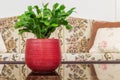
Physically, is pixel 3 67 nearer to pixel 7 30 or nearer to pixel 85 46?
pixel 7 30

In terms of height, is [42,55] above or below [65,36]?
above

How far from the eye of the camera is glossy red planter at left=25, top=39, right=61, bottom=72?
1.51m

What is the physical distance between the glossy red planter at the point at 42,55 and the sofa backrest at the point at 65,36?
1.88 meters

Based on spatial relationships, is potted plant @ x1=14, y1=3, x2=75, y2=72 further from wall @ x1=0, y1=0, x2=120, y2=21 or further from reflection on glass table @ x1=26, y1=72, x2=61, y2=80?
wall @ x1=0, y1=0, x2=120, y2=21

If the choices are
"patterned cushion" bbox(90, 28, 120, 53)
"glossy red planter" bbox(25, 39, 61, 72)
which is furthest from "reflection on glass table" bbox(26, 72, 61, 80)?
"patterned cushion" bbox(90, 28, 120, 53)

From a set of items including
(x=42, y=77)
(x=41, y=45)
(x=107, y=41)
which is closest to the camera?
(x=42, y=77)

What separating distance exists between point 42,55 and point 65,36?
1.98 m

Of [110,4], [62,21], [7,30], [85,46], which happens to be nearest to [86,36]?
[85,46]

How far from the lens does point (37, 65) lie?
4.96 ft

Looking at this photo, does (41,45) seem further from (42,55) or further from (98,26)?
(98,26)

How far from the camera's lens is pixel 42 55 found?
4.95ft

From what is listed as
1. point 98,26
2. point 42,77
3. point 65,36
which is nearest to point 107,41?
point 98,26

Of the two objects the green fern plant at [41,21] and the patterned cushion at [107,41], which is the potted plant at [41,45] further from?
the patterned cushion at [107,41]

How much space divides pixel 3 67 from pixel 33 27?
1.55 meters
